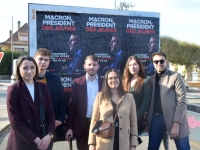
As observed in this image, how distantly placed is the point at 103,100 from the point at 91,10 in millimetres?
1804

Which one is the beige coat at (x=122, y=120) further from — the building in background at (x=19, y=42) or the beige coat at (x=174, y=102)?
the building in background at (x=19, y=42)

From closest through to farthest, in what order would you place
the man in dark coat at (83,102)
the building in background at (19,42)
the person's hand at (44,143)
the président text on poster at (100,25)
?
1. the person's hand at (44,143)
2. the man in dark coat at (83,102)
3. the président text on poster at (100,25)
4. the building in background at (19,42)

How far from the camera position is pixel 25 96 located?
2.66 m

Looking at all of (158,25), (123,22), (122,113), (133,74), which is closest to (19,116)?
(122,113)

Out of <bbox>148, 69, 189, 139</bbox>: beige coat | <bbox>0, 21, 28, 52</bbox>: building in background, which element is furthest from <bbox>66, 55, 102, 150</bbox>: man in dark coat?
<bbox>0, 21, 28, 52</bbox>: building in background

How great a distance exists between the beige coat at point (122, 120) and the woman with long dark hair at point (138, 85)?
52 centimetres

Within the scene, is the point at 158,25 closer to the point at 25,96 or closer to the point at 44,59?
the point at 44,59

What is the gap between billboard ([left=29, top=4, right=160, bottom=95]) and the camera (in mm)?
4020

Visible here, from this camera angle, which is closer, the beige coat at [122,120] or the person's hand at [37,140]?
the person's hand at [37,140]

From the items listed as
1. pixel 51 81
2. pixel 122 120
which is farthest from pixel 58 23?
pixel 122 120

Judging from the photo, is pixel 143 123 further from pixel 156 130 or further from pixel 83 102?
pixel 83 102

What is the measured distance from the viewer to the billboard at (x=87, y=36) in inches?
158

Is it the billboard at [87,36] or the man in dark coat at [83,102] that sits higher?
the billboard at [87,36]

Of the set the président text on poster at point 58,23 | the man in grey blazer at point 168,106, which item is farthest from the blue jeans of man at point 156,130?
the président text on poster at point 58,23
